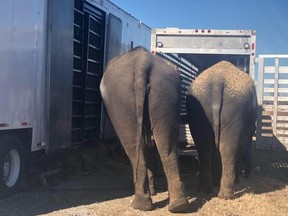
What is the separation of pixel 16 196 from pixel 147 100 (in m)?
2.71

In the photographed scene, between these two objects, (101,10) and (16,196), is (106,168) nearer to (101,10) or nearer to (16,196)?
(16,196)

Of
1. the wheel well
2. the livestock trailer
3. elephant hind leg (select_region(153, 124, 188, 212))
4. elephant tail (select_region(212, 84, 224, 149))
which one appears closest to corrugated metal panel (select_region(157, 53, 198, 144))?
the livestock trailer

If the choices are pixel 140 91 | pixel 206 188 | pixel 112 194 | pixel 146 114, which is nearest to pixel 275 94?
pixel 206 188

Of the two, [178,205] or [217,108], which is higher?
[217,108]

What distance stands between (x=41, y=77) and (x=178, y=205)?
3.46m

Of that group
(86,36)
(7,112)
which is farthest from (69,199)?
(86,36)

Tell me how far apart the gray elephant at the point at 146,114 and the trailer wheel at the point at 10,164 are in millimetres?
1883

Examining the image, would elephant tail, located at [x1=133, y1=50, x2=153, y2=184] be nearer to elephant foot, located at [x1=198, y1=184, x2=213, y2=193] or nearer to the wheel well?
elephant foot, located at [x1=198, y1=184, x2=213, y2=193]

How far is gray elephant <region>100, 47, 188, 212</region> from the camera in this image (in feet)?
21.6

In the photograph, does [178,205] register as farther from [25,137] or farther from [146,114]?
[25,137]

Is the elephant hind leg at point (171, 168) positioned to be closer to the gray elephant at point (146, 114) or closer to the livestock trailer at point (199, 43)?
the gray elephant at point (146, 114)

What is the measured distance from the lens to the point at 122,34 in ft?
42.0

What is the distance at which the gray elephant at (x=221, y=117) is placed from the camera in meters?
7.34

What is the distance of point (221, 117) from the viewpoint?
7379 millimetres
